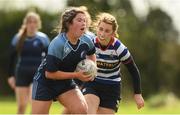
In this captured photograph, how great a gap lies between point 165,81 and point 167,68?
70.9 inches

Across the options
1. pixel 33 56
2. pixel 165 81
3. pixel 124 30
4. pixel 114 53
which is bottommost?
pixel 165 81

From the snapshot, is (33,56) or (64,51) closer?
(64,51)

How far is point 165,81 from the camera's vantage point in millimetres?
40531

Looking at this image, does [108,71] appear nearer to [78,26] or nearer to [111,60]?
[111,60]

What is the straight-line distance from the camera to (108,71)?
10312mm

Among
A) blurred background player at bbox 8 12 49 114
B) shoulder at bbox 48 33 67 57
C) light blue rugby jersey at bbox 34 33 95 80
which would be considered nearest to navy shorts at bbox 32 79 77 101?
light blue rugby jersey at bbox 34 33 95 80

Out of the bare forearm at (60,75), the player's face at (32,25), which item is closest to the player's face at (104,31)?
the bare forearm at (60,75)

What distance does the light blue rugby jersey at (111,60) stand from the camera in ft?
33.2

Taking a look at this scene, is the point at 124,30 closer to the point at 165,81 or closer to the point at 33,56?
the point at 165,81

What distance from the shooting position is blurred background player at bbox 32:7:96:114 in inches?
362

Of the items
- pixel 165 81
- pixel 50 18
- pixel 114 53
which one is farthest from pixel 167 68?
pixel 114 53

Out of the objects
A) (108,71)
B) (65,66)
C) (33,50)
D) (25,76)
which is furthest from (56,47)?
(25,76)

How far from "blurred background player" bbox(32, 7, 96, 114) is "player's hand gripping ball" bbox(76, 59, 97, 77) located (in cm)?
5

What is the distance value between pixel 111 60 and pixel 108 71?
0.21 metres
